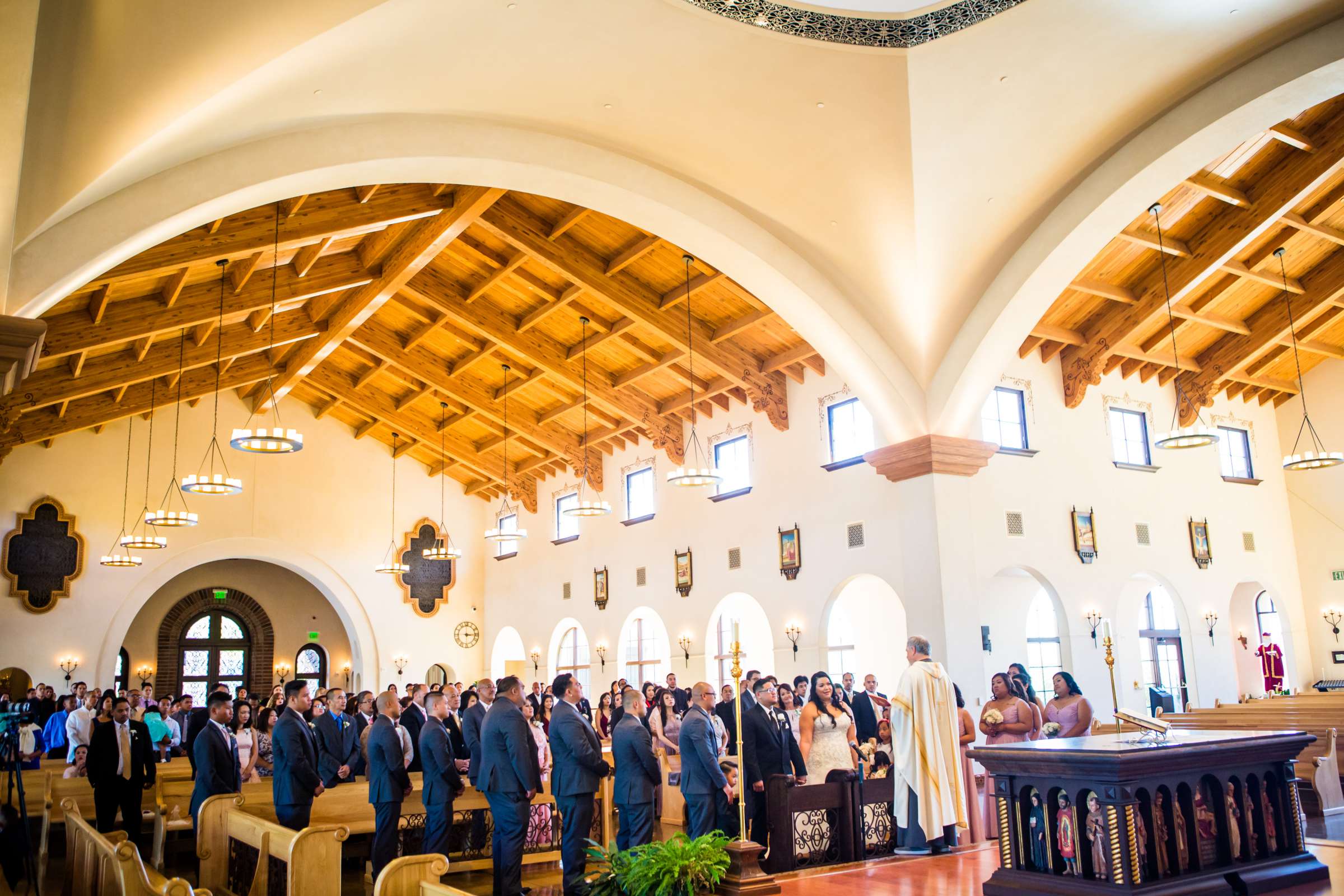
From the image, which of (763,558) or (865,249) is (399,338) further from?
(865,249)

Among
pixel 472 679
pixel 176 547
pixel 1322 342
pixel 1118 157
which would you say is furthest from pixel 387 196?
pixel 1322 342

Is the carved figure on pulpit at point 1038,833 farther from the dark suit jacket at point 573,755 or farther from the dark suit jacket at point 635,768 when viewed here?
the dark suit jacket at point 573,755

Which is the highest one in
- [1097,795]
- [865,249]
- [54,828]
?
Result: [865,249]

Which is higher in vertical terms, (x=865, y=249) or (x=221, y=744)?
(x=865, y=249)

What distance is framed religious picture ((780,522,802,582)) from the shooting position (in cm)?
1578

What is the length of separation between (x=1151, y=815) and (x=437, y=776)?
4.95m

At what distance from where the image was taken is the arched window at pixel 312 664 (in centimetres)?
2383

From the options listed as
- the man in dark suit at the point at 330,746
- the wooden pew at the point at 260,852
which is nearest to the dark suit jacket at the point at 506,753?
the wooden pew at the point at 260,852

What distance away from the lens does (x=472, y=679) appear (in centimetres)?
2314

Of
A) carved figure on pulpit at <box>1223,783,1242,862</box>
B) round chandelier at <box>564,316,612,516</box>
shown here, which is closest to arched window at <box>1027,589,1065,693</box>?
round chandelier at <box>564,316,612,516</box>

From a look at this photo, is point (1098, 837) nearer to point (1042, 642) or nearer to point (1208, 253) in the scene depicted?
point (1208, 253)

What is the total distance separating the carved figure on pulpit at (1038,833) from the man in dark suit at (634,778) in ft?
8.07

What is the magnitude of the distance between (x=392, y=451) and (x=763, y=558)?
32.6 ft

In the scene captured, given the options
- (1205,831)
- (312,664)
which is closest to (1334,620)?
(1205,831)
